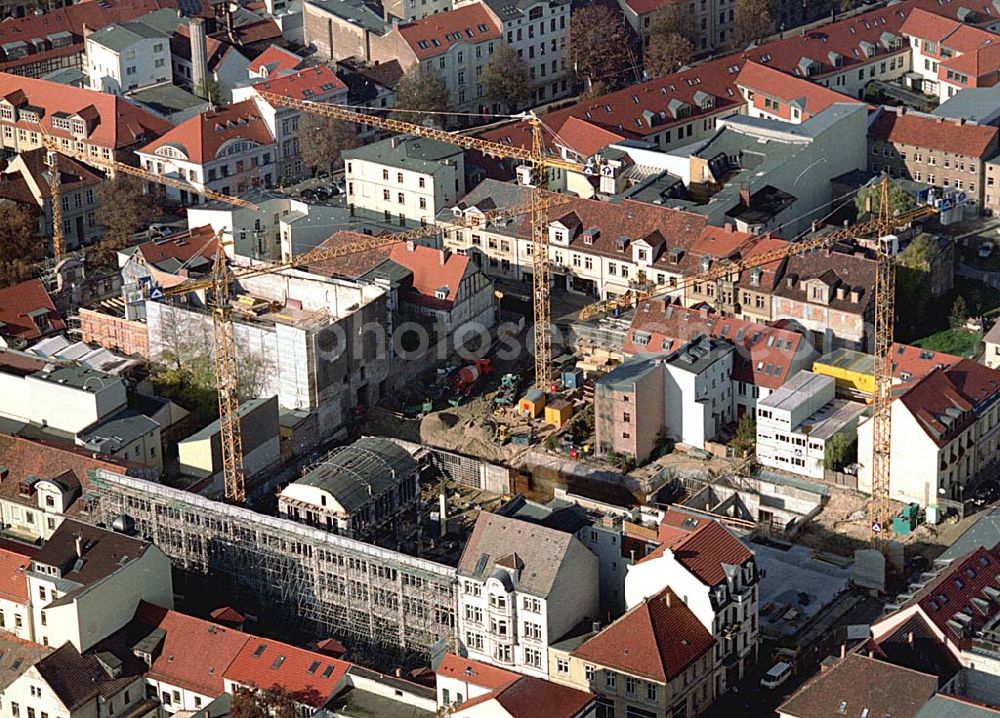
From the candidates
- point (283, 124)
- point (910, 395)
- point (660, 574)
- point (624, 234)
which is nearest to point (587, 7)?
point (283, 124)

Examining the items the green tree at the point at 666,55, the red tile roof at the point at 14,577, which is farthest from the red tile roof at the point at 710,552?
the green tree at the point at 666,55

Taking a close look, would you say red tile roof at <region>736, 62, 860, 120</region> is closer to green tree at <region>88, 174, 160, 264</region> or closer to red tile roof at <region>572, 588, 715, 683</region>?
green tree at <region>88, 174, 160, 264</region>

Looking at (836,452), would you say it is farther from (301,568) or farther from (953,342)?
(301,568)

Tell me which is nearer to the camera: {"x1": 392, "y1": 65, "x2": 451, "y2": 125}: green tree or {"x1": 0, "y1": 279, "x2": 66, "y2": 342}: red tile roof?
{"x1": 0, "y1": 279, "x2": 66, "y2": 342}: red tile roof

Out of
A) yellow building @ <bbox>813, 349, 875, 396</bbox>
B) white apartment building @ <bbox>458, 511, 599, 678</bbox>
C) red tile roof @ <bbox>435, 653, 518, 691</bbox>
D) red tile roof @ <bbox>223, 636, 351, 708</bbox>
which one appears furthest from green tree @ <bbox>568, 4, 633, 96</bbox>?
red tile roof @ <bbox>435, 653, 518, 691</bbox>

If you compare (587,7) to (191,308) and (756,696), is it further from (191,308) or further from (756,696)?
(756,696)

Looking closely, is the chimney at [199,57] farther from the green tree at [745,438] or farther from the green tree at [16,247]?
the green tree at [745,438]
